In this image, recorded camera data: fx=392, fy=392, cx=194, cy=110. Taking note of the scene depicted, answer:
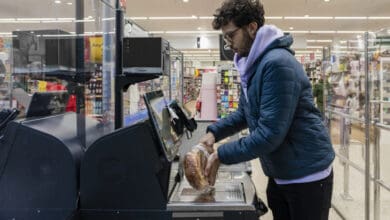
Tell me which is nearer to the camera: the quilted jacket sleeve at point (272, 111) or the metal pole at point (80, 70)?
the quilted jacket sleeve at point (272, 111)

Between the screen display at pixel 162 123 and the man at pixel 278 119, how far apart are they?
0.62 feet

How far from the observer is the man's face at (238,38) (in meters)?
1.51

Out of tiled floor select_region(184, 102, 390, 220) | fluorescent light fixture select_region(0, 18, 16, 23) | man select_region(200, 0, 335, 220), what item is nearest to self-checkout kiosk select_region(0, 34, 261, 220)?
man select_region(200, 0, 335, 220)

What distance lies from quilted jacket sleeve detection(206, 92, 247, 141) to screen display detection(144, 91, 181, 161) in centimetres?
18

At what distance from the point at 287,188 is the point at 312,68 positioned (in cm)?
1550

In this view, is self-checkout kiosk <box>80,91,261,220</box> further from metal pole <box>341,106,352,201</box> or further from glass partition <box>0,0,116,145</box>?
metal pole <box>341,106,352,201</box>

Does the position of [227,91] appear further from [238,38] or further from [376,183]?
[238,38]

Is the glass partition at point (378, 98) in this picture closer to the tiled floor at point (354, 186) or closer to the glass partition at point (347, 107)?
the glass partition at point (347, 107)

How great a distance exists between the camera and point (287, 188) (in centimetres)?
155

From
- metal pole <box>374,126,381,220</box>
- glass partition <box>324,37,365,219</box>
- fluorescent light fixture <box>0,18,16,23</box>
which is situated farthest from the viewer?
fluorescent light fixture <box>0,18,16,23</box>

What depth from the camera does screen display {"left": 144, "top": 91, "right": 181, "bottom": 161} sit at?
146cm

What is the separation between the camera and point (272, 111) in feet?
4.45

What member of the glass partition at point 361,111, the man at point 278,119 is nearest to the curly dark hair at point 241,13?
the man at point 278,119

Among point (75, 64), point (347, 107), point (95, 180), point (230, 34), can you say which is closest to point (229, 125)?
point (230, 34)
